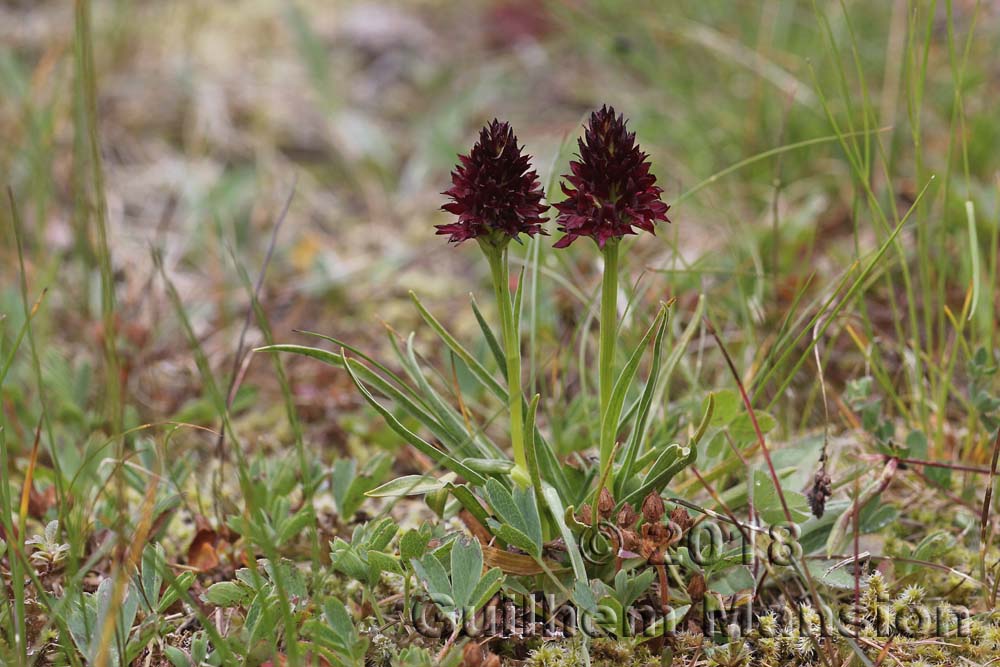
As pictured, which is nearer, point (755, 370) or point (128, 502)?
point (128, 502)

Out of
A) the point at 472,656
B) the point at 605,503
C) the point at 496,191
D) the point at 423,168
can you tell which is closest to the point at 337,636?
the point at 472,656

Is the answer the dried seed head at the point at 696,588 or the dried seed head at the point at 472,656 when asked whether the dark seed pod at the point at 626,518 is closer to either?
the dried seed head at the point at 696,588

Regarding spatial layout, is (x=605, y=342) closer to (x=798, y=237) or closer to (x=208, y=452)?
(x=208, y=452)

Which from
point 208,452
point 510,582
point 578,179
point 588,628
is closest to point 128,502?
point 208,452

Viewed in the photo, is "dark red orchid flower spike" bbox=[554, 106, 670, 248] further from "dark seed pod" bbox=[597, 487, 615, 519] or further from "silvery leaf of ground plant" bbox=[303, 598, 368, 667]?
"silvery leaf of ground plant" bbox=[303, 598, 368, 667]

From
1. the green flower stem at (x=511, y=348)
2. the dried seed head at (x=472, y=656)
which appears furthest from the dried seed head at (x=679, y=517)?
the dried seed head at (x=472, y=656)
